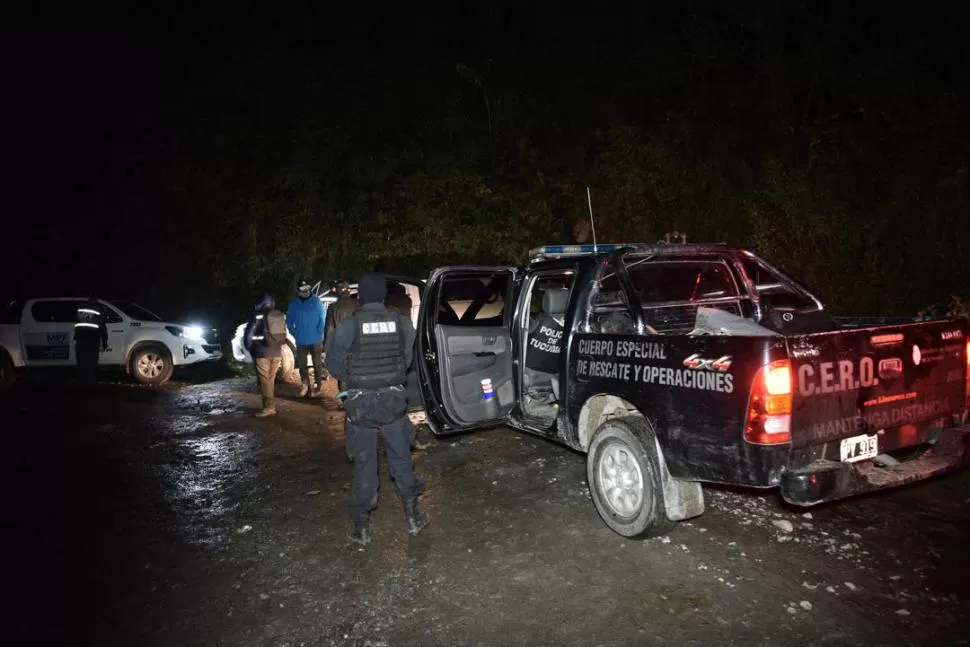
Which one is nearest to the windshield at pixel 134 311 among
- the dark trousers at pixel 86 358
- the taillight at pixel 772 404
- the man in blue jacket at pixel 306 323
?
the dark trousers at pixel 86 358

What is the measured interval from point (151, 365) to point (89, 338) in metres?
1.09

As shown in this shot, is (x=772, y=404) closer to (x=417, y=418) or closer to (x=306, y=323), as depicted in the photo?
(x=417, y=418)

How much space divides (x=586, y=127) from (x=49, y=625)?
18807mm

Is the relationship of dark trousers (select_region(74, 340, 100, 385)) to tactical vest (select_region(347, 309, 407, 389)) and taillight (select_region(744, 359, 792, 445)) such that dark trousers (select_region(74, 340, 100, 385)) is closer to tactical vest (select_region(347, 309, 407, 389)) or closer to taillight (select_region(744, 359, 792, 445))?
tactical vest (select_region(347, 309, 407, 389))

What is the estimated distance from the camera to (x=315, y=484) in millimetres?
5746

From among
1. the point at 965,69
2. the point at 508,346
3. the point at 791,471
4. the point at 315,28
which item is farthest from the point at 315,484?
the point at 315,28

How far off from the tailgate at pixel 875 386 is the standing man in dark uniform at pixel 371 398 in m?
2.58

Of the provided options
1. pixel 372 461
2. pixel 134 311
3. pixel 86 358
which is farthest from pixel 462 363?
pixel 134 311

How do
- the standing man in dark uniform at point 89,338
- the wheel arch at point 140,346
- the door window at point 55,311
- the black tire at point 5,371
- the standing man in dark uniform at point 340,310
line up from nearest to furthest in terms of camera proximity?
the standing man in dark uniform at point 340,310
the standing man in dark uniform at point 89,338
the black tire at point 5,371
the door window at point 55,311
the wheel arch at point 140,346

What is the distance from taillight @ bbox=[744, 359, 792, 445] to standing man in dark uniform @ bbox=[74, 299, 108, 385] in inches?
444

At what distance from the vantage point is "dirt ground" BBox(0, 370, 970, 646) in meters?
3.34

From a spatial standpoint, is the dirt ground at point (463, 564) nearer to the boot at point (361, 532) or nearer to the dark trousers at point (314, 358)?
the boot at point (361, 532)

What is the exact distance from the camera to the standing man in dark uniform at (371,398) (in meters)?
4.40

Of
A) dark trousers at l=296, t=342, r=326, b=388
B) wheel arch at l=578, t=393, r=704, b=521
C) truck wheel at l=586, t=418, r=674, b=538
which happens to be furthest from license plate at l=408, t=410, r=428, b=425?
wheel arch at l=578, t=393, r=704, b=521
